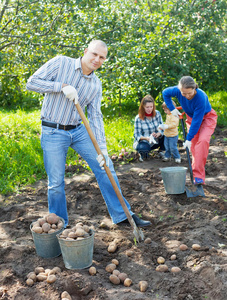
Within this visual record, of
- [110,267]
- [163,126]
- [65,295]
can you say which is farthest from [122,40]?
[65,295]

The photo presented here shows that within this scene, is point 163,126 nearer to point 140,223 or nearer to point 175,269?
point 140,223

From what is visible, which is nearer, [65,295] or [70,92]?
[65,295]

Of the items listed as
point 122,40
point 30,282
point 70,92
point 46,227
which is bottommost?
point 30,282

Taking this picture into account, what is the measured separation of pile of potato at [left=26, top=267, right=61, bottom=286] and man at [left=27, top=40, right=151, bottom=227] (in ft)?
2.35

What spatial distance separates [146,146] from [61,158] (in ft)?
10.3

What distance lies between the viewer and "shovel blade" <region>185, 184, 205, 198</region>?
458cm

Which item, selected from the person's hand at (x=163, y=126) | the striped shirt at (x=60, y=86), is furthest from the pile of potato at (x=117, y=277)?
the person's hand at (x=163, y=126)

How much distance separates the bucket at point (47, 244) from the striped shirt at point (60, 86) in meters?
1.01

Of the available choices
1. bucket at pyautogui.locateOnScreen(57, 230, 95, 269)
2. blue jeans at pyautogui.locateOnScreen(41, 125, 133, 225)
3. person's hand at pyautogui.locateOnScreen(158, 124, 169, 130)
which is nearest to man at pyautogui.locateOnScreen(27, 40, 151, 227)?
blue jeans at pyautogui.locateOnScreen(41, 125, 133, 225)

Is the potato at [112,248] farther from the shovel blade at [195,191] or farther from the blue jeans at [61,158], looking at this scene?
the shovel blade at [195,191]

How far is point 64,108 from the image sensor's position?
3.29m

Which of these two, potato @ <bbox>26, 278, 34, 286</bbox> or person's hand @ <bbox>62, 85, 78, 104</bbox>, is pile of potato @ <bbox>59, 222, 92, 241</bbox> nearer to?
potato @ <bbox>26, 278, 34, 286</bbox>

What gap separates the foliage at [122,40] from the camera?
21.7 feet

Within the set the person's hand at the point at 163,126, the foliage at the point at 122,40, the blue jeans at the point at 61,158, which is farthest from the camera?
the foliage at the point at 122,40
